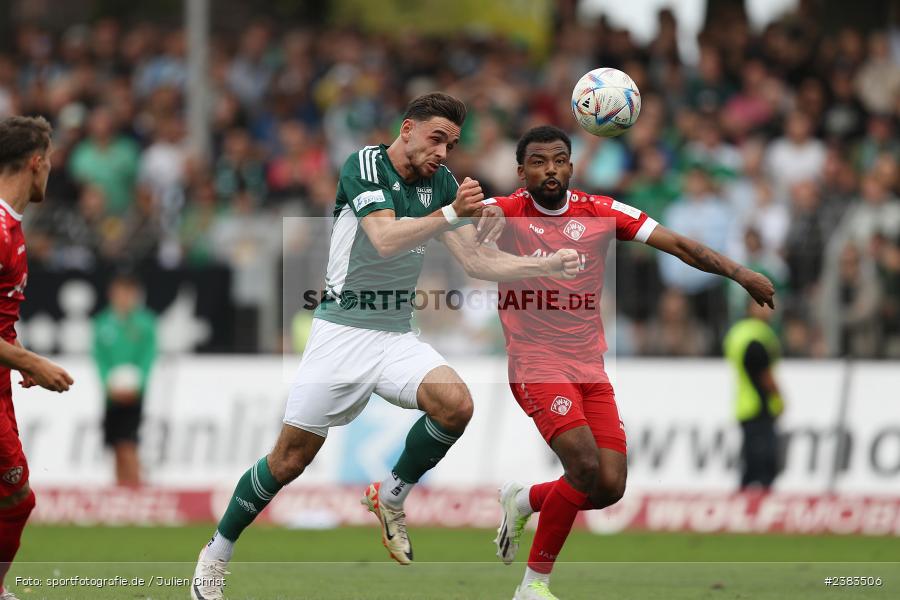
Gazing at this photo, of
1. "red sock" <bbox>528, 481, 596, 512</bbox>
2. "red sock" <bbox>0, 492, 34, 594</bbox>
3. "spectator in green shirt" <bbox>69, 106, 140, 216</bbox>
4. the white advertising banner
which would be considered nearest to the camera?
"red sock" <bbox>0, 492, 34, 594</bbox>

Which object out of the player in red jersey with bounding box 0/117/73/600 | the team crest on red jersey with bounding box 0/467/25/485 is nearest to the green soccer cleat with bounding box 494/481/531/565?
the player in red jersey with bounding box 0/117/73/600

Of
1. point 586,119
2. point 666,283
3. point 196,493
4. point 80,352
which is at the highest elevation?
point 586,119

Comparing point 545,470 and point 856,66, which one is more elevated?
point 856,66

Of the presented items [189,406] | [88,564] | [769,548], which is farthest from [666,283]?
[88,564]

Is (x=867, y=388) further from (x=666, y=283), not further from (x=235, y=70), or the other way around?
(x=235, y=70)

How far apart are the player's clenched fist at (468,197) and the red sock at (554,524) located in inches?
78.8

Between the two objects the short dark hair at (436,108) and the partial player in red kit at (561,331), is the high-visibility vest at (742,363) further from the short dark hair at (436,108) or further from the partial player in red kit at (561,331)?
the short dark hair at (436,108)

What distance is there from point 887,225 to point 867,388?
1965mm

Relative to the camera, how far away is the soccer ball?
995cm

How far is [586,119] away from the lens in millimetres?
10016

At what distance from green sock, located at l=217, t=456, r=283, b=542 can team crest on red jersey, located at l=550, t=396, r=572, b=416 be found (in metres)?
1.83

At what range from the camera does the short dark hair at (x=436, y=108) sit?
30.3ft

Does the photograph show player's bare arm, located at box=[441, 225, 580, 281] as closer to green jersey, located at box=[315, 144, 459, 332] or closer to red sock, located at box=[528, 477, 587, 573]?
green jersey, located at box=[315, 144, 459, 332]

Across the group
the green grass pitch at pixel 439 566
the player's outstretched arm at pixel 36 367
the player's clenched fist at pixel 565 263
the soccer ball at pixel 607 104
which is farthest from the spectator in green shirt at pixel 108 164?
the player's outstretched arm at pixel 36 367
